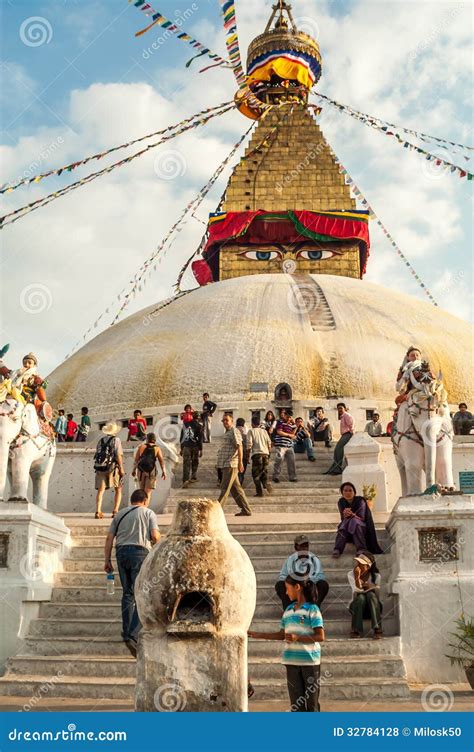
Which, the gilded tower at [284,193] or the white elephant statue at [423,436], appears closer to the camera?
the white elephant statue at [423,436]

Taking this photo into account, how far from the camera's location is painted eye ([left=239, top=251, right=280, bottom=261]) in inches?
1255

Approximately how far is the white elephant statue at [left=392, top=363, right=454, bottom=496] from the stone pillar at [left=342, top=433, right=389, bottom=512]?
3124mm

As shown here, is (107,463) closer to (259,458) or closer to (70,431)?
(259,458)

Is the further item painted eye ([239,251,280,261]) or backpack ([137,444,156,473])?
painted eye ([239,251,280,261])

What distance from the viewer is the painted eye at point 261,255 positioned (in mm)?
31875

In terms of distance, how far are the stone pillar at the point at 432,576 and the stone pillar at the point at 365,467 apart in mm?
4392

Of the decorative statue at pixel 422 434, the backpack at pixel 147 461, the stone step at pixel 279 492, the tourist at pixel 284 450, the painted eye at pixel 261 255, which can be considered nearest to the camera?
the decorative statue at pixel 422 434

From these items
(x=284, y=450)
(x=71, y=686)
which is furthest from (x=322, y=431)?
(x=71, y=686)

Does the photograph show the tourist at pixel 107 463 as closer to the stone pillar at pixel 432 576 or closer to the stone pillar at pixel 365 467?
the stone pillar at pixel 365 467

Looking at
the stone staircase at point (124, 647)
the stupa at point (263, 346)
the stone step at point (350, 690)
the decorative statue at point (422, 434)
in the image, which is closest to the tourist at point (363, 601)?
the stone staircase at point (124, 647)

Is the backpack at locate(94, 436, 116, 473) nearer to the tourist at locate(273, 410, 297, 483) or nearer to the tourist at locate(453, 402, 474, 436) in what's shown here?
the tourist at locate(273, 410, 297, 483)

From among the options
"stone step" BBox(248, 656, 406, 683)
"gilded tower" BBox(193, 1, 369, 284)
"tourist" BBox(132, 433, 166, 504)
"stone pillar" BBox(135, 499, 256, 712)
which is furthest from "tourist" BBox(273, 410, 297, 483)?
"gilded tower" BBox(193, 1, 369, 284)

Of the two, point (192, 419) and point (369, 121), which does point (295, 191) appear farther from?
point (192, 419)

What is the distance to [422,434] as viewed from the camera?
9422 mm
